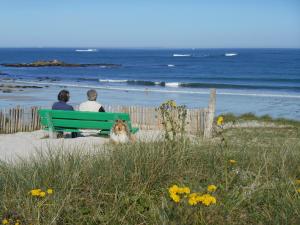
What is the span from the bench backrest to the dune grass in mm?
4971

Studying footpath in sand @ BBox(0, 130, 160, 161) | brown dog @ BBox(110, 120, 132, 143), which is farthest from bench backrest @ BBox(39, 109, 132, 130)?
brown dog @ BBox(110, 120, 132, 143)

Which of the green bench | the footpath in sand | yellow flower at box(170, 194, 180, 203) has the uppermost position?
yellow flower at box(170, 194, 180, 203)

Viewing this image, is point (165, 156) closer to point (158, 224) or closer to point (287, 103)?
point (158, 224)

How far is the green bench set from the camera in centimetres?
1039

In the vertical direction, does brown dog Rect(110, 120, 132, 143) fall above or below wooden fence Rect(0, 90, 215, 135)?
above

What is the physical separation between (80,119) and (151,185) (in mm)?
6399

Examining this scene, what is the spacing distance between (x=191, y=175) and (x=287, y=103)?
73.9 feet

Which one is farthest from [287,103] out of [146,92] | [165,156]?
[165,156]

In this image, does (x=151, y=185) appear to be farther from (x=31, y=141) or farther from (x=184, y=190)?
(x=31, y=141)

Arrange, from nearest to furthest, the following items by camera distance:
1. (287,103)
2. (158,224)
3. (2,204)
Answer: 1. (158,224)
2. (2,204)
3. (287,103)

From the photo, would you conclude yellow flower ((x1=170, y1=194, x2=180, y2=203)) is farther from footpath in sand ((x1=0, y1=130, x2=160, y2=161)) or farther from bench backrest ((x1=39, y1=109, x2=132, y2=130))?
bench backrest ((x1=39, y1=109, x2=132, y2=130))

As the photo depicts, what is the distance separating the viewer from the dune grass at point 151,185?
3771 mm

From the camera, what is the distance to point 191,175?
4.64m

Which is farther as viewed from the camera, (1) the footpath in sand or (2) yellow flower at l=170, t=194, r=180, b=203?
(1) the footpath in sand
